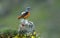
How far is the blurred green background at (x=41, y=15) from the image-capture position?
3.33 metres

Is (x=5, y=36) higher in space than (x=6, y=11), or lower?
lower

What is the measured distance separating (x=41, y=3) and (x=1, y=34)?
2.34 m

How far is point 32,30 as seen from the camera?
1753 millimetres

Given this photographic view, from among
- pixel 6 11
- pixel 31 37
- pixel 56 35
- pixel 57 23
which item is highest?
pixel 6 11

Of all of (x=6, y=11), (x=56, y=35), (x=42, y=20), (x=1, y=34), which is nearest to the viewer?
(x=1, y=34)

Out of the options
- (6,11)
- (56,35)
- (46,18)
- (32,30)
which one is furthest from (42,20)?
(32,30)

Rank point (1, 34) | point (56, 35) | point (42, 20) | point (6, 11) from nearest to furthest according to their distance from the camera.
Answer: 1. point (1, 34)
2. point (56, 35)
3. point (42, 20)
4. point (6, 11)

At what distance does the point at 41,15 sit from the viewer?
12.1ft

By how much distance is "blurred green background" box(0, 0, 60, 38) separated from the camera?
3332 millimetres

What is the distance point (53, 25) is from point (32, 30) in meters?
1.70

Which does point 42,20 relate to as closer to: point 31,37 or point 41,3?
point 41,3

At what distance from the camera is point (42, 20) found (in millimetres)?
3588

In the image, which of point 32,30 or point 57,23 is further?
point 57,23

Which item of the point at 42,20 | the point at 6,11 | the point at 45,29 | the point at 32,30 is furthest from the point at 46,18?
the point at 32,30
